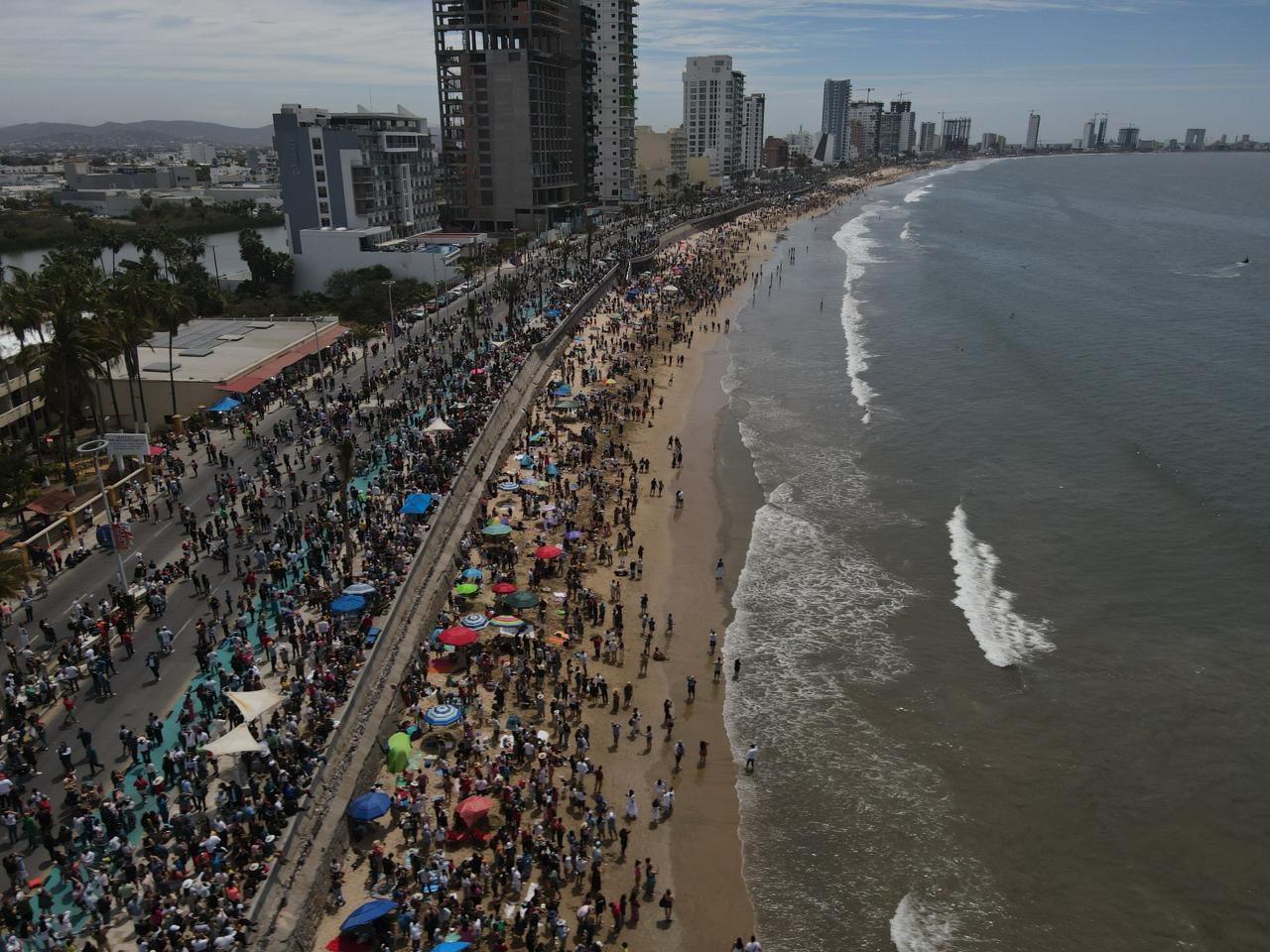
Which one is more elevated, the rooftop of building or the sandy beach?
the rooftop of building

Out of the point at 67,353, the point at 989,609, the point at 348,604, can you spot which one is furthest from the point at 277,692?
the point at 989,609

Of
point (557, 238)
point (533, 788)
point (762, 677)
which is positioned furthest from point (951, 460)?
point (557, 238)

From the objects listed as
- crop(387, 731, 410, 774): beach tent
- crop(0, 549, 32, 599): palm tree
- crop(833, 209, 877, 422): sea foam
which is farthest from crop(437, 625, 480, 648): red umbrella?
crop(833, 209, 877, 422): sea foam

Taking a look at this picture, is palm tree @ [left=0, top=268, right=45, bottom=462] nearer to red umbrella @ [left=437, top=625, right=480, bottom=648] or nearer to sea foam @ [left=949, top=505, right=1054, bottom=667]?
red umbrella @ [left=437, top=625, right=480, bottom=648]

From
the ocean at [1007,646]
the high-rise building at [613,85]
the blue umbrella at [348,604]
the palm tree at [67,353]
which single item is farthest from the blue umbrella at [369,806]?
the high-rise building at [613,85]

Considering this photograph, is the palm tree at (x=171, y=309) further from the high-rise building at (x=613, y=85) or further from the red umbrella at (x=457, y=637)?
the high-rise building at (x=613, y=85)

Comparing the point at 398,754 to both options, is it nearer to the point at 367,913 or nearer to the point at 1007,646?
the point at 367,913

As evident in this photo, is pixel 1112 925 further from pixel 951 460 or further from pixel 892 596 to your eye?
pixel 951 460
